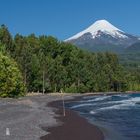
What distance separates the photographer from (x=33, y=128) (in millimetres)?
46219

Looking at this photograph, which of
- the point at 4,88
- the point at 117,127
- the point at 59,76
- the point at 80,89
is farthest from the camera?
the point at 80,89

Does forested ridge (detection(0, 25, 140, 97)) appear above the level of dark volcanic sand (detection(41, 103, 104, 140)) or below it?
above

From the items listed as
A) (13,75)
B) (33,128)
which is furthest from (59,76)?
(33,128)

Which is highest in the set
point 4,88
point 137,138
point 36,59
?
point 36,59

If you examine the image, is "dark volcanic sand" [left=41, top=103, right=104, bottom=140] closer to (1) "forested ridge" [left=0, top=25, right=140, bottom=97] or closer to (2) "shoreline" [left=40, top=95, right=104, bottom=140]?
(2) "shoreline" [left=40, top=95, right=104, bottom=140]

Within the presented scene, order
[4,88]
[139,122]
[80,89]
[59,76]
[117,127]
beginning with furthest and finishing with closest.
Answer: [80,89] → [59,76] → [4,88] → [139,122] → [117,127]

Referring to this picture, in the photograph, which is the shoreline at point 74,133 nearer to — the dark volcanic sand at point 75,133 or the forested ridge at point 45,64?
the dark volcanic sand at point 75,133

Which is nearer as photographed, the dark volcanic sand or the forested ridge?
the dark volcanic sand

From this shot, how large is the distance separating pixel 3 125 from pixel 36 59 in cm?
11180

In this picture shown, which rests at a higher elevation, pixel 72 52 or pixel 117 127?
pixel 72 52

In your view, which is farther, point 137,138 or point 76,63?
point 76,63

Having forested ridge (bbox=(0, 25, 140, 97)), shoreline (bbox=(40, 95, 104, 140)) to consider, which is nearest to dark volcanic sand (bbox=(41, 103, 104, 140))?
shoreline (bbox=(40, 95, 104, 140))

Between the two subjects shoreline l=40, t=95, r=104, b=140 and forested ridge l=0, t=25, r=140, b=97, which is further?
forested ridge l=0, t=25, r=140, b=97

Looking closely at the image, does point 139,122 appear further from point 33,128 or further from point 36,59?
point 36,59
